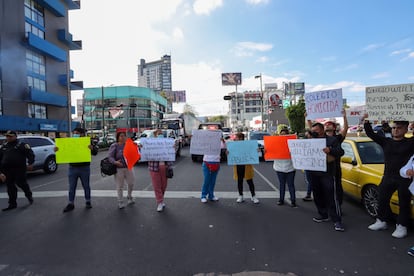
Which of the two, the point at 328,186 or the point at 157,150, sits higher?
the point at 157,150

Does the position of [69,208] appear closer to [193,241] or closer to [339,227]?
[193,241]

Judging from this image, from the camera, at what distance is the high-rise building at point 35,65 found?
2458 centimetres

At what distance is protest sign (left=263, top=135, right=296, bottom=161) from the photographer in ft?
17.3

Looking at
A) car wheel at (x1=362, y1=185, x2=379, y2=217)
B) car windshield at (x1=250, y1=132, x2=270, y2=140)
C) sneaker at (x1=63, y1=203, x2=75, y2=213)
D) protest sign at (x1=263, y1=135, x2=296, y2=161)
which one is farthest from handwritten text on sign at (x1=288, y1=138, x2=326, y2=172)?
car windshield at (x1=250, y1=132, x2=270, y2=140)

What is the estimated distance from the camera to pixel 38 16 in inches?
1182

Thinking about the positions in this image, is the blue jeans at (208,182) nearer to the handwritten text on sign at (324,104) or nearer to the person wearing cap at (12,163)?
the handwritten text on sign at (324,104)

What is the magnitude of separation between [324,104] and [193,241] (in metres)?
3.72

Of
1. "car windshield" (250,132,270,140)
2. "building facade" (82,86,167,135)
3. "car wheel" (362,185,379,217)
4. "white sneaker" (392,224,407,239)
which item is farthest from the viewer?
"building facade" (82,86,167,135)

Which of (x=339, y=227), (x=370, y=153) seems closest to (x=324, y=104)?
(x=370, y=153)

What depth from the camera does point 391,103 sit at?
459cm

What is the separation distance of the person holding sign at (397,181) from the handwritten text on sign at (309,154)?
930 mm

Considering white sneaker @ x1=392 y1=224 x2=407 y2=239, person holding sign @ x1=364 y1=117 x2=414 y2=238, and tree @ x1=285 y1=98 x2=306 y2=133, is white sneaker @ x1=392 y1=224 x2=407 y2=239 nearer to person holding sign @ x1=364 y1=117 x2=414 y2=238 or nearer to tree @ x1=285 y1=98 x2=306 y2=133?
person holding sign @ x1=364 y1=117 x2=414 y2=238

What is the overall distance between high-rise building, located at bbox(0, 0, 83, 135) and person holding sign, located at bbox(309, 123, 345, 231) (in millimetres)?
28633

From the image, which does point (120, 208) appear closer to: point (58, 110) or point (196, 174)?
point (196, 174)
